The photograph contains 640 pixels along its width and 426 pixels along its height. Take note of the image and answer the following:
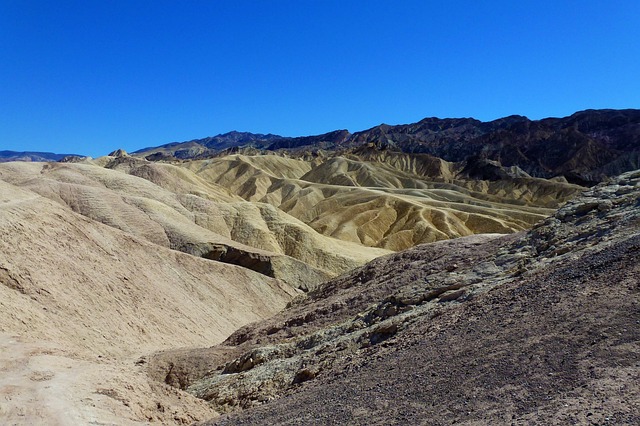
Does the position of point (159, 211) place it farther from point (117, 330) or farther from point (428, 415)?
point (428, 415)

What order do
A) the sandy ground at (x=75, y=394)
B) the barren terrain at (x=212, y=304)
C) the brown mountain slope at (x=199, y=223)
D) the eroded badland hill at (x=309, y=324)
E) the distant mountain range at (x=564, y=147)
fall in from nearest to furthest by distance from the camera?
the eroded badland hill at (x=309, y=324), the sandy ground at (x=75, y=394), the barren terrain at (x=212, y=304), the brown mountain slope at (x=199, y=223), the distant mountain range at (x=564, y=147)

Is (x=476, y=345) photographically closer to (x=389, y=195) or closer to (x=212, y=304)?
(x=212, y=304)

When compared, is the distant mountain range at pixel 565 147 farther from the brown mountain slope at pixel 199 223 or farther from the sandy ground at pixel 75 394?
the sandy ground at pixel 75 394

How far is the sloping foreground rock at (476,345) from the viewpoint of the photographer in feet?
25.2

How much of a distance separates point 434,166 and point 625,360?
13352 centimetres

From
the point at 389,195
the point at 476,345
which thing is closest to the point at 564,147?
the point at 389,195

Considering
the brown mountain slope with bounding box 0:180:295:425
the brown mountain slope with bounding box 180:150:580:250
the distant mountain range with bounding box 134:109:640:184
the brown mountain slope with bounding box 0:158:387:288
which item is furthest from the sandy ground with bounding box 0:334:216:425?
the distant mountain range with bounding box 134:109:640:184

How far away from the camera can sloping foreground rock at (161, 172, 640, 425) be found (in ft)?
25.2

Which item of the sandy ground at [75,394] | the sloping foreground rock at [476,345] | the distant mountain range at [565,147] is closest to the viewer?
the sloping foreground rock at [476,345]

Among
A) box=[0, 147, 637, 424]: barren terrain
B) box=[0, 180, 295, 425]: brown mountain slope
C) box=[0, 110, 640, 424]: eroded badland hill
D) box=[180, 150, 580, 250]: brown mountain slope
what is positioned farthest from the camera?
box=[180, 150, 580, 250]: brown mountain slope

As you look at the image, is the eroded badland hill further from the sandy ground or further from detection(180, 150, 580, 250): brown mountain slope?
detection(180, 150, 580, 250): brown mountain slope

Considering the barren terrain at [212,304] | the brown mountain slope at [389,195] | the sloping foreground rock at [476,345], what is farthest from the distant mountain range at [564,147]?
the sloping foreground rock at [476,345]

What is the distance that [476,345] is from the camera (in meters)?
9.95

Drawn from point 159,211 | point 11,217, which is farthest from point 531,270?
point 159,211
